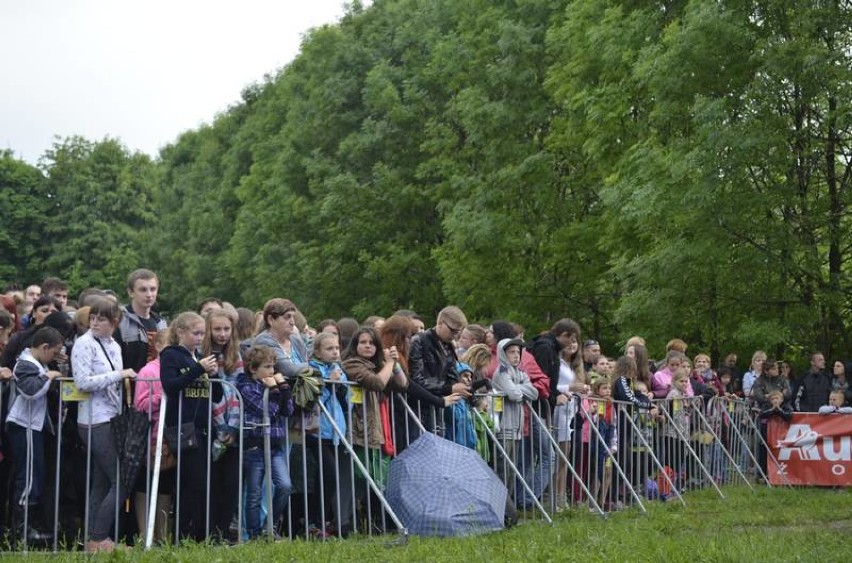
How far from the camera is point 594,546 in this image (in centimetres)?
1089

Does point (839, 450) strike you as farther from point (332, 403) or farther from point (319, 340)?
point (332, 403)

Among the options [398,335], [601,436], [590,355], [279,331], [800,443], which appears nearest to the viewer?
[279,331]

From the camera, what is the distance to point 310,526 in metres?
12.1

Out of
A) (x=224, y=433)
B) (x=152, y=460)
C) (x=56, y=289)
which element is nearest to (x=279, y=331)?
(x=224, y=433)

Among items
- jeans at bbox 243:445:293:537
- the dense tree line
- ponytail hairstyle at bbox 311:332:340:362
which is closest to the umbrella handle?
jeans at bbox 243:445:293:537

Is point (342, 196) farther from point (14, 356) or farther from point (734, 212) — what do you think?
point (14, 356)

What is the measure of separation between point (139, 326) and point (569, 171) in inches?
909

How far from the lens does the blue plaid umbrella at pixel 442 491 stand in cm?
1183

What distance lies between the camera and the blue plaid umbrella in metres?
11.8

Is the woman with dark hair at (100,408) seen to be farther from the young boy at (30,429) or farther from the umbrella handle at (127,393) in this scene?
the young boy at (30,429)

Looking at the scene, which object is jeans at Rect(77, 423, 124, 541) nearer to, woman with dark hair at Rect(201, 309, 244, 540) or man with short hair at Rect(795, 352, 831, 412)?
woman with dark hair at Rect(201, 309, 244, 540)

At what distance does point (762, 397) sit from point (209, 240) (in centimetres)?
4517

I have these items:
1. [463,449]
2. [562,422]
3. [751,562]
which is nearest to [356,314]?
[562,422]

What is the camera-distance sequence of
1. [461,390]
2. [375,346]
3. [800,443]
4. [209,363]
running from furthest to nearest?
[800,443]
[461,390]
[375,346]
[209,363]
